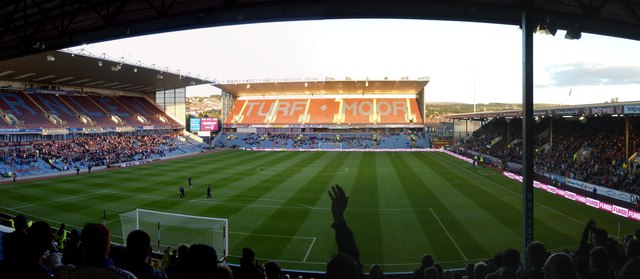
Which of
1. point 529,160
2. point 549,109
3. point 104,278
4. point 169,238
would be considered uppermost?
point 549,109

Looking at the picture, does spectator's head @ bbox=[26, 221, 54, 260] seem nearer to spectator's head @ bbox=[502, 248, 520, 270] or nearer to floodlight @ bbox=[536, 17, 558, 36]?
spectator's head @ bbox=[502, 248, 520, 270]

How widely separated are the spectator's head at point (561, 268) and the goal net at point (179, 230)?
11068 mm

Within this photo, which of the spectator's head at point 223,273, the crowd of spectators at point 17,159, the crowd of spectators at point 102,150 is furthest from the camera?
the crowd of spectators at point 102,150

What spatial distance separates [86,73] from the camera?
42.1 metres

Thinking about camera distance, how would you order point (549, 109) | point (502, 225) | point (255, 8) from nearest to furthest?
point (255, 8), point (502, 225), point (549, 109)

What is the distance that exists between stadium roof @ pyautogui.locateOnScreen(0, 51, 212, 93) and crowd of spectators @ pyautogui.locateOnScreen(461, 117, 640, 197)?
3583cm

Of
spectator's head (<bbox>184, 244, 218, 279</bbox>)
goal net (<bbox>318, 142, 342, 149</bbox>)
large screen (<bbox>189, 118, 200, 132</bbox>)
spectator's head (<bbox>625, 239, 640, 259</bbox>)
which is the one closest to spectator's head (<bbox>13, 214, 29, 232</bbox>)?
spectator's head (<bbox>184, 244, 218, 279</bbox>)

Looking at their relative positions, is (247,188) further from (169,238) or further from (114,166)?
(114,166)

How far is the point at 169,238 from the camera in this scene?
14641mm

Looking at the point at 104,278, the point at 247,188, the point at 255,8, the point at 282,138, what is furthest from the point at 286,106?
the point at 104,278

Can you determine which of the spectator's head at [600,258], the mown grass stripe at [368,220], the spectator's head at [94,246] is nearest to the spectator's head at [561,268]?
the spectator's head at [600,258]

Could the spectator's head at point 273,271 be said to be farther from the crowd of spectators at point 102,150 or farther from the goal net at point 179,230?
the crowd of spectators at point 102,150

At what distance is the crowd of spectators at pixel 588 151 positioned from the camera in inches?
885

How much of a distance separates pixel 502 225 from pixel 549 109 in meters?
16.4
